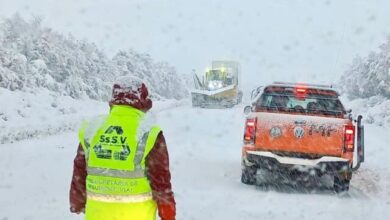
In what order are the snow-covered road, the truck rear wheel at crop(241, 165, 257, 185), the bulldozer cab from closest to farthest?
the snow-covered road → the truck rear wheel at crop(241, 165, 257, 185) → the bulldozer cab

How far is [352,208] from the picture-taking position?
8438mm

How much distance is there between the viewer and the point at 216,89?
36.3 meters

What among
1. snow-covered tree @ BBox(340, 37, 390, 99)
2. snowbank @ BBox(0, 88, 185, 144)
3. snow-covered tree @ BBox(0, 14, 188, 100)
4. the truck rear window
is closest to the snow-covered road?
snowbank @ BBox(0, 88, 185, 144)

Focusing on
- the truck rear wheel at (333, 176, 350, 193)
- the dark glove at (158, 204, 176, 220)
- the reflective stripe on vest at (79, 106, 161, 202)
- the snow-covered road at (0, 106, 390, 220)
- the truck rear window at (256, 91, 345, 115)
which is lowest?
the snow-covered road at (0, 106, 390, 220)

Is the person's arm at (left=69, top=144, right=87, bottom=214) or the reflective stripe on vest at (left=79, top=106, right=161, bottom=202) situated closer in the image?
the reflective stripe on vest at (left=79, top=106, right=161, bottom=202)

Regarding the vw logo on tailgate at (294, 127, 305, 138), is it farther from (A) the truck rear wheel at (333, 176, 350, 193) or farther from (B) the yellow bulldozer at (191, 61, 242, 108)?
(B) the yellow bulldozer at (191, 61, 242, 108)

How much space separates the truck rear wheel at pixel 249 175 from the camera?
960 centimetres

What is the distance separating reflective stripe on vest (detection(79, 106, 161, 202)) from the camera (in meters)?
3.46

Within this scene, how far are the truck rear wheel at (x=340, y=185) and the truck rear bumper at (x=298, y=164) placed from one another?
315 millimetres

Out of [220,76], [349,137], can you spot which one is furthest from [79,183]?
[220,76]

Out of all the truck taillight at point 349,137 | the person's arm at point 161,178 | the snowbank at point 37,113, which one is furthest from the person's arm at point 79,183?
the snowbank at point 37,113

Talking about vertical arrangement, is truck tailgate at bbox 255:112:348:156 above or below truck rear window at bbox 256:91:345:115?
below

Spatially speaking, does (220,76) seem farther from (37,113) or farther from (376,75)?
(37,113)

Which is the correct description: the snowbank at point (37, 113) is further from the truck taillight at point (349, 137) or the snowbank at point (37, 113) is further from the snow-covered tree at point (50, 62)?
the truck taillight at point (349, 137)
